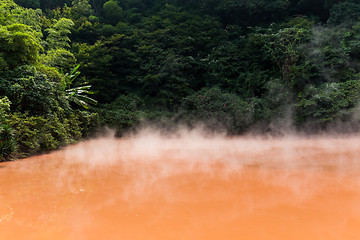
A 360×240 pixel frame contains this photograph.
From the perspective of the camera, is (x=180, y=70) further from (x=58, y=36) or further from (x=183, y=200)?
(x=183, y=200)

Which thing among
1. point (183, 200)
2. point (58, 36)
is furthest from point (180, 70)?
point (183, 200)

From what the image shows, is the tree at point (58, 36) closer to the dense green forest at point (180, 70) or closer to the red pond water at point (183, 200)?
the dense green forest at point (180, 70)

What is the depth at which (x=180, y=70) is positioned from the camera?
12773mm

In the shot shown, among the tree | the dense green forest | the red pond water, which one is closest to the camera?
the red pond water

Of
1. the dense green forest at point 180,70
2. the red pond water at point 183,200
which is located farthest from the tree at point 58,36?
the red pond water at point 183,200

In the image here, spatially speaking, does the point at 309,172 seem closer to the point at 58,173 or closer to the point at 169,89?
the point at 58,173

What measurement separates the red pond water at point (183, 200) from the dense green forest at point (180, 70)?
8.93ft

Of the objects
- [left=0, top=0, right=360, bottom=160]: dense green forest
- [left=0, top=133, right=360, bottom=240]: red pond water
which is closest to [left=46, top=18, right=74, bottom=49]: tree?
[left=0, top=0, right=360, bottom=160]: dense green forest

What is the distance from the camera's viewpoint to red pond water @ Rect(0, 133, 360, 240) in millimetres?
2113

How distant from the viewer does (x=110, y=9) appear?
1605 centimetres

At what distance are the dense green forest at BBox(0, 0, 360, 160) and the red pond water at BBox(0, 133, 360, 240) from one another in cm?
272

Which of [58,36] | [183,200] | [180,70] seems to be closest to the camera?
[183,200]

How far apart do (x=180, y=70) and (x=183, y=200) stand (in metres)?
10.5

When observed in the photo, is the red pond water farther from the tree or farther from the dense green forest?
the tree
